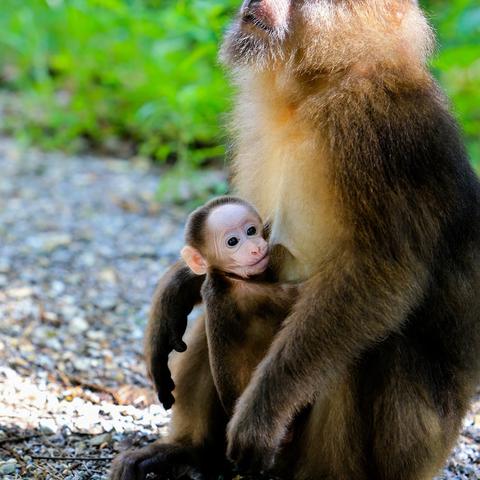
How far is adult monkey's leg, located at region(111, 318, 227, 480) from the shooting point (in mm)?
4262

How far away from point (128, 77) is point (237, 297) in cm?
664

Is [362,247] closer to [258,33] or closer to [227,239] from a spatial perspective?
[227,239]

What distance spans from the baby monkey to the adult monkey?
0.14 meters

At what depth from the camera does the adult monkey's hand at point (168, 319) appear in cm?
438

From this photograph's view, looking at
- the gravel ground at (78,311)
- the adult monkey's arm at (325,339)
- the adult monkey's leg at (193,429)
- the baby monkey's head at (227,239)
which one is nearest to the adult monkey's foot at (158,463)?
the adult monkey's leg at (193,429)

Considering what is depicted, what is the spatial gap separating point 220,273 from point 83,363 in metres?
1.72

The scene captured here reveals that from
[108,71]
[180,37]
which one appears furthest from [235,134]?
[108,71]

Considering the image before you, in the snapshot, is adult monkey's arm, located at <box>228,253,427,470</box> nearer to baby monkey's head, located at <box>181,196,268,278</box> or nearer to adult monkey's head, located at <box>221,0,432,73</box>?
baby monkey's head, located at <box>181,196,268,278</box>

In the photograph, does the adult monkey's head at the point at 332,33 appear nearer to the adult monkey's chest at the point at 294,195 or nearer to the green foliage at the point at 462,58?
the adult monkey's chest at the point at 294,195

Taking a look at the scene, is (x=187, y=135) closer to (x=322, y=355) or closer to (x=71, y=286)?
(x=71, y=286)

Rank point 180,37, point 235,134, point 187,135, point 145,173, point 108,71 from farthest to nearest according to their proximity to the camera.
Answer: point 108,71 < point 145,173 < point 187,135 < point 180,37 < point 235,134

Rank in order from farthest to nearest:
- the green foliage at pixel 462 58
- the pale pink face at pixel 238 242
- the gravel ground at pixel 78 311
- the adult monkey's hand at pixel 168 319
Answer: the green foliage at pixel 462 58
the gravel ground at pixel 78 311
the adult monkey's hand at pixel 168 319
the pale pink face at pixel 238 242

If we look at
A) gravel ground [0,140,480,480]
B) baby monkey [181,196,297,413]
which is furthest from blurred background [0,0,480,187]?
baby monkey [181,196,297,413]

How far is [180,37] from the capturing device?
8273 millimetres
